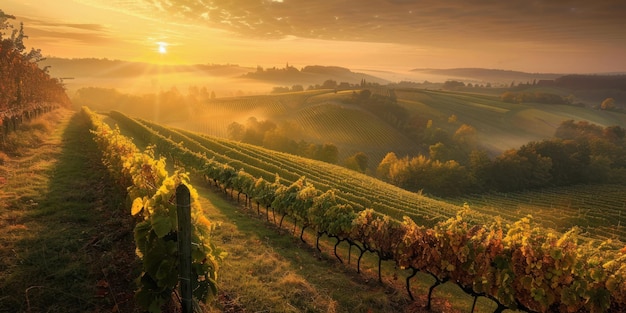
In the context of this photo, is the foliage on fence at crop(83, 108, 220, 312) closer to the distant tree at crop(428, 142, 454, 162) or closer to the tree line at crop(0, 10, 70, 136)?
the tree line at crop(0, 10, 70, 136)

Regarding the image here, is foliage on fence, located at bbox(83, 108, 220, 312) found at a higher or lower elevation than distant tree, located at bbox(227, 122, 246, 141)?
higher

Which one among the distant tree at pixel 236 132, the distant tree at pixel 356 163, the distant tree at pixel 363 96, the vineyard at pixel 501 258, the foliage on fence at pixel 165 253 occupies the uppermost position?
the distant tree at pixel 363 96

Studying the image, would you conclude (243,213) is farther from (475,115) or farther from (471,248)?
(475,115)

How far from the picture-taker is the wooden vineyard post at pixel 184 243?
5387mm

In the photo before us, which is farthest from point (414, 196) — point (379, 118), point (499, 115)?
point (499, 115)

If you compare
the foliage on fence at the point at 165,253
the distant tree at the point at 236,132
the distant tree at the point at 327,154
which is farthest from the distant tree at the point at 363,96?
the foliage on fence at the point at 165,253

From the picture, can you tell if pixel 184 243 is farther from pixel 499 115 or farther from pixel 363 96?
pixel 499 115

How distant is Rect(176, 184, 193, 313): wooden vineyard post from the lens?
5387 mm

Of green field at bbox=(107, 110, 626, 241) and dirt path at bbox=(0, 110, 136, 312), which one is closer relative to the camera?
dirt path at bbox=(0, 110, 136, 312)

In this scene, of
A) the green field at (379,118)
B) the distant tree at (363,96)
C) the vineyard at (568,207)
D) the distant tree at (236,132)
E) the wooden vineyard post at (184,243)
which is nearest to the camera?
the wooden vineyard post at (184,243)

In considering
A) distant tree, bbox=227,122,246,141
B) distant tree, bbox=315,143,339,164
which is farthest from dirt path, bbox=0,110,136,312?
distant tree, bbox=227,122,246,141

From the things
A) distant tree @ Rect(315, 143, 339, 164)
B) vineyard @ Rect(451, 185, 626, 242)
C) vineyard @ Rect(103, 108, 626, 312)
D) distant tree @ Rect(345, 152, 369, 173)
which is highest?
vineyard @ Rect(103, 108, 626, 312)

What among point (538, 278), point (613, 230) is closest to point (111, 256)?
point (538, 278)

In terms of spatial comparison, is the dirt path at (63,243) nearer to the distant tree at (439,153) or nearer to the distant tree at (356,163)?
the distant tree at (356,163)
